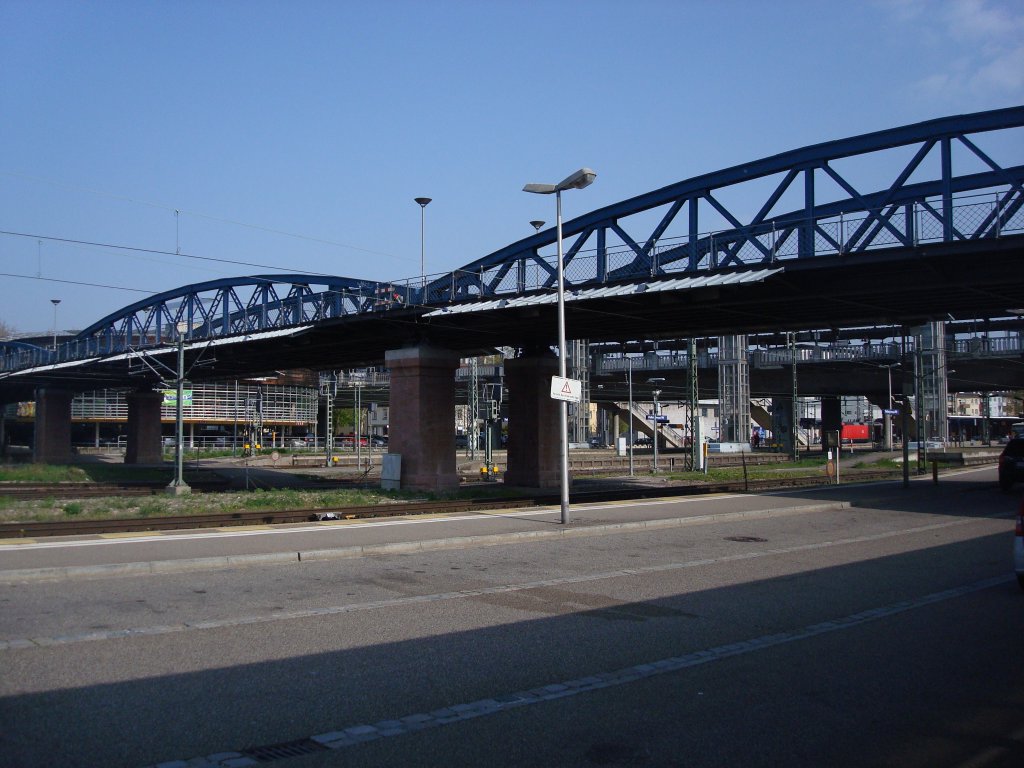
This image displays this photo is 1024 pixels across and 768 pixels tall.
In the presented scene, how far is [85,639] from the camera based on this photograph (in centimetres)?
881

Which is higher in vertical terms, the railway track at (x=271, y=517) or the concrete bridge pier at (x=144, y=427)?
the concrete bridge pier at (x=144, y=427)

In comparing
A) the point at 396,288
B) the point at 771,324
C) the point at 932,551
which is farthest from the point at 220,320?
the point at 932,551

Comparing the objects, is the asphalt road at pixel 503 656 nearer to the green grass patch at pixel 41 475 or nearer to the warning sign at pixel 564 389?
the warning sign at pixel 564 389

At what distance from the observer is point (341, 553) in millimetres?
15367

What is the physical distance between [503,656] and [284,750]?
116 inches

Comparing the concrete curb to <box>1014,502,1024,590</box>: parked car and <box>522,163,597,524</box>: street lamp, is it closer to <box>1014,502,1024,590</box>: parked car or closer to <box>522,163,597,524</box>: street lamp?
<box>522,163,597,524</box>: street lamp

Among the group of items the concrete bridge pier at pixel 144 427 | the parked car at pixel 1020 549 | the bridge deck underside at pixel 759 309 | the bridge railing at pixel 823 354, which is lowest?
the parked car at pixel 1020 549

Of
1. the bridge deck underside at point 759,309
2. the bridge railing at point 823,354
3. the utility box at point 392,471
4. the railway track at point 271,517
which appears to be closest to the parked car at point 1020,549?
the bridge deck underside at point 759,309

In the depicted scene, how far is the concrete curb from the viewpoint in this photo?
12477mm

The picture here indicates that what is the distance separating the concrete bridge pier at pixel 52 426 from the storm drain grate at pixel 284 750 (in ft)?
228

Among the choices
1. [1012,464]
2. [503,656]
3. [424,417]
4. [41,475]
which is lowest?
[503,656]

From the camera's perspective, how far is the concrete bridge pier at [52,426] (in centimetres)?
6788

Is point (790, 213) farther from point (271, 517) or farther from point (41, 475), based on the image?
point (41, 475)

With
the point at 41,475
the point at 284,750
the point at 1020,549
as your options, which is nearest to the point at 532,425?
the point at 41,475
